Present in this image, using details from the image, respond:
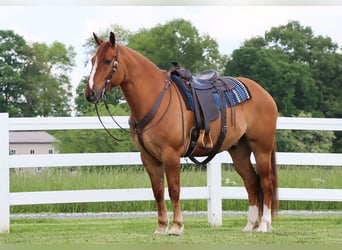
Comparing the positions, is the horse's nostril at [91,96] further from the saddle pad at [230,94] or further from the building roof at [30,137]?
the building roof at [30,137]

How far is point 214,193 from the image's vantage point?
8609 mm

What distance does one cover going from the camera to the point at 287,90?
50500 millimetres

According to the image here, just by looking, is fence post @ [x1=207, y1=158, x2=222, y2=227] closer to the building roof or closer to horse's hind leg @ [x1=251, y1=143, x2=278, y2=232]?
horse's hind leg @ [x1=251, y1=143, x2=278, y2=232]

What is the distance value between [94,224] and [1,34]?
41355mm

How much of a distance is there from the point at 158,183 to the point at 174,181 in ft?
0.86

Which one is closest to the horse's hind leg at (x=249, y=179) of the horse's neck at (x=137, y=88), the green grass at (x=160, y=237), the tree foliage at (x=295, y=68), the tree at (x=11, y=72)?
the green grass at (x=160, y=237)

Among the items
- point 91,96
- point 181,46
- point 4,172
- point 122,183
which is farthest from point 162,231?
point 181,46

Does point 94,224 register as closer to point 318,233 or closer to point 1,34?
point 318,233

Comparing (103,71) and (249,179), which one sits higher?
(103,71)

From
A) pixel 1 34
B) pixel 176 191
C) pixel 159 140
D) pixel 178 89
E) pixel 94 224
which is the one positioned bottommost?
pixel 94 224

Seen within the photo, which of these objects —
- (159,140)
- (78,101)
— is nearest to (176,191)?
(159,140)

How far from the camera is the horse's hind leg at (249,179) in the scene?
7.88m

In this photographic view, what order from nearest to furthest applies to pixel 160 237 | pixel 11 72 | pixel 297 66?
pixel 160 237 < pixel 11 72 < pixel 297 66

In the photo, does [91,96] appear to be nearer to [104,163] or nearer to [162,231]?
[162,231]
